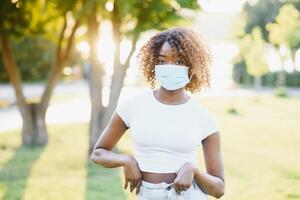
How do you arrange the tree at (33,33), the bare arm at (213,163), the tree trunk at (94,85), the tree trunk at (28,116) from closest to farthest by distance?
1. the bare arm at (213,163)
2. the tree trunk at (94,85)
3. the tree at (33,33)
4. the tree trunk at (28,116)

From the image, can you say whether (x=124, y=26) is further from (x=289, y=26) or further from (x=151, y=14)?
(x=289, y=26)

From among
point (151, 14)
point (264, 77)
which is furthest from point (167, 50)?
point (264, 77)

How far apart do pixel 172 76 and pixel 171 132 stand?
229 mm

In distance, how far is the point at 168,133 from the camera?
2.36 m

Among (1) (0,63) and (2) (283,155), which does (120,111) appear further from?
(1) (0,63)

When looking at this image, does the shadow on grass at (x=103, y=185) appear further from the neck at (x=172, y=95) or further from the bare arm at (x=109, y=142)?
the neck at (x=172, y=95)

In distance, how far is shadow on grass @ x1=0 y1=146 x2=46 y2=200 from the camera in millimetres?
7727

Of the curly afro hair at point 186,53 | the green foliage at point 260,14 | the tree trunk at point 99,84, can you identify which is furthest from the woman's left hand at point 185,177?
the green foliage at point 260,14

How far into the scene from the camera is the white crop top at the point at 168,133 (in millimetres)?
2369

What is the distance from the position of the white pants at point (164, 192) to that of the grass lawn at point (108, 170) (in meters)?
4.87

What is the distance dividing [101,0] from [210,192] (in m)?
6.73

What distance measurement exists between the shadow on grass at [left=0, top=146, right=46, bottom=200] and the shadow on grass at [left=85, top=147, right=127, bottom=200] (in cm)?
91

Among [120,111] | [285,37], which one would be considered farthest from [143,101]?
[285,37]

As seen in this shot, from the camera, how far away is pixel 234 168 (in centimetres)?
929
